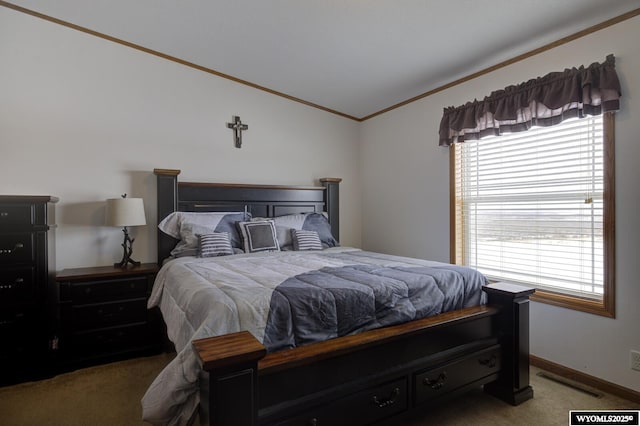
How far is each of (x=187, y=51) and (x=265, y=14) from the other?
3.53 feet

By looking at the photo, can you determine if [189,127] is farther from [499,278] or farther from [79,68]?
[499,278]

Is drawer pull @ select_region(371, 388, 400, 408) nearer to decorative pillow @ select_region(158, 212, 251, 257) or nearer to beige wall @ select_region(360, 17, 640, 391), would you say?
beige wall @ select_region(360, 17, 640, 391)

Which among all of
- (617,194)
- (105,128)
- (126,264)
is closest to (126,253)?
(126,264)

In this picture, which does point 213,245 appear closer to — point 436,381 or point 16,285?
point 16,285

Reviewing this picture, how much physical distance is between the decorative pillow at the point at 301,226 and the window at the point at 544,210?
4.01ft

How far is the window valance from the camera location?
7.22 ft

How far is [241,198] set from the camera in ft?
11.9

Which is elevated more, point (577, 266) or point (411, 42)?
point (411, 42)

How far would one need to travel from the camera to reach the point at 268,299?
1.54m

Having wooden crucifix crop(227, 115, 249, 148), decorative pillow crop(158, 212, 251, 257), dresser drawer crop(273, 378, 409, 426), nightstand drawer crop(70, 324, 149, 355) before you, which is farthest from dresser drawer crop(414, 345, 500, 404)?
wooden crucifix crop(227, 115, 249, 148)

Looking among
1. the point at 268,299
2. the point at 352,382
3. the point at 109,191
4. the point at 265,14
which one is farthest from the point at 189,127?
the point at 352,382

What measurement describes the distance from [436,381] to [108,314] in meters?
2.44

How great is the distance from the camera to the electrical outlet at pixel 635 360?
7.01 feet

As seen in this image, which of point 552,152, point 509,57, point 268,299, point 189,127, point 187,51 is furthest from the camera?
point 189,127
